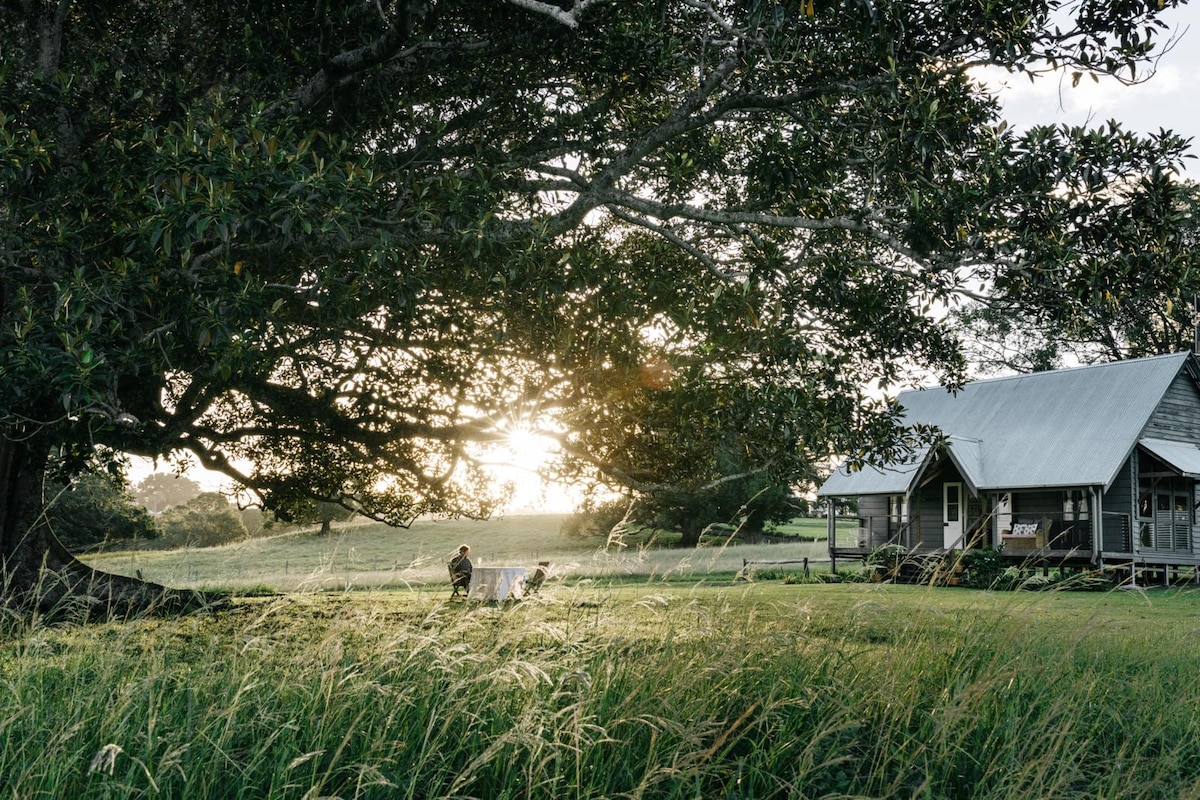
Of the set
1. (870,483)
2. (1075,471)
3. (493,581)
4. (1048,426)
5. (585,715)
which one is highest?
(1048,426)

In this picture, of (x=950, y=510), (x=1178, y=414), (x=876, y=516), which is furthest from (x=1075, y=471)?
(x=876, y=516)

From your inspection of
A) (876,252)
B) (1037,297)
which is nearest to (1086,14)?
(1037,297)

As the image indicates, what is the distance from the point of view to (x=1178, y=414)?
29.8 meters

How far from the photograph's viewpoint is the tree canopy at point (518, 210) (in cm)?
800

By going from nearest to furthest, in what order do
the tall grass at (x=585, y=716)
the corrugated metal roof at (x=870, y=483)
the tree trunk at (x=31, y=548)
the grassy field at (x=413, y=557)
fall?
the tall grass at (x=585, y=716), the grassy field at (x=413, y=557), the tree trunk at (x=31, y=548), the corrugated metal roof at (x=870, y=483)

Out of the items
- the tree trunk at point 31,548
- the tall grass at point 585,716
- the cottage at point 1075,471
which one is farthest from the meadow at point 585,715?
the cottage at point 1075,471

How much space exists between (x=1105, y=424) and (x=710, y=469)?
1952 centimetres

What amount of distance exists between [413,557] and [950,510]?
1175 inches

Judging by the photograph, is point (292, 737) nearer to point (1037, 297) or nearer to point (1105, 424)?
point (1037, 297)

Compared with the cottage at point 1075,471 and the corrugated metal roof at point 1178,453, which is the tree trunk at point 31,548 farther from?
the corrugated metal roof at point 1178,453

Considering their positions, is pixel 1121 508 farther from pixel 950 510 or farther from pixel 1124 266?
pixel 1124 266

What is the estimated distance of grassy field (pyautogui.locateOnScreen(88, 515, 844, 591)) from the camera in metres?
5.90

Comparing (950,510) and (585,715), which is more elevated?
(950,510)

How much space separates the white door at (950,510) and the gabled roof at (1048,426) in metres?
2.02
